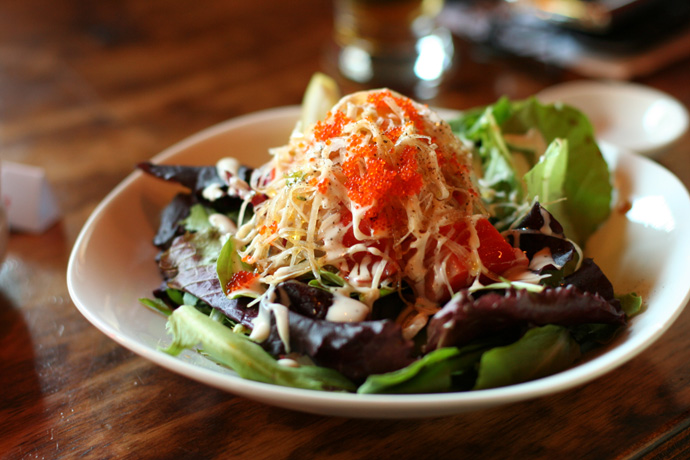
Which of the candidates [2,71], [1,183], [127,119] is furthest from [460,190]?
[2,71]

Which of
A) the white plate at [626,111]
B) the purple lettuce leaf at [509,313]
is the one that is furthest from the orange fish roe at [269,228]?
the white plate at [626,111]

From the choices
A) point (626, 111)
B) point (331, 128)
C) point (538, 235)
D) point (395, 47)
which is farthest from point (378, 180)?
point (395, 47)

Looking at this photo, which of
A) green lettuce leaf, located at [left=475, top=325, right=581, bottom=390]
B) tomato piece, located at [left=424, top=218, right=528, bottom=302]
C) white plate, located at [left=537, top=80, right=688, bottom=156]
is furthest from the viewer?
white plate, located at [left=537, top=80, right=688, bottom=156]

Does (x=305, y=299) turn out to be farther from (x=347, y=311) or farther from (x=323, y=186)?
(x=323, y=186)

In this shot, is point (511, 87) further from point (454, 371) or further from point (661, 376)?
point (454, 371)

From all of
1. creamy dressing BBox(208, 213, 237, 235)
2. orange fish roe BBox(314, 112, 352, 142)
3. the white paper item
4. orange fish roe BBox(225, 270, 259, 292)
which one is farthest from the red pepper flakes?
the white paper item

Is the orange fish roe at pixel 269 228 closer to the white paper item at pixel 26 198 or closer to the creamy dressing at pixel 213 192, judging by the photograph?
the creamy dressing at pixel 213 192

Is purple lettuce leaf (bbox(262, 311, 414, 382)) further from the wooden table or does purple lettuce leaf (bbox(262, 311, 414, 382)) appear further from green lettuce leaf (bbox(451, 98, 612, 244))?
green lettuce leaf (bbox(451, 98, 612, 244))
